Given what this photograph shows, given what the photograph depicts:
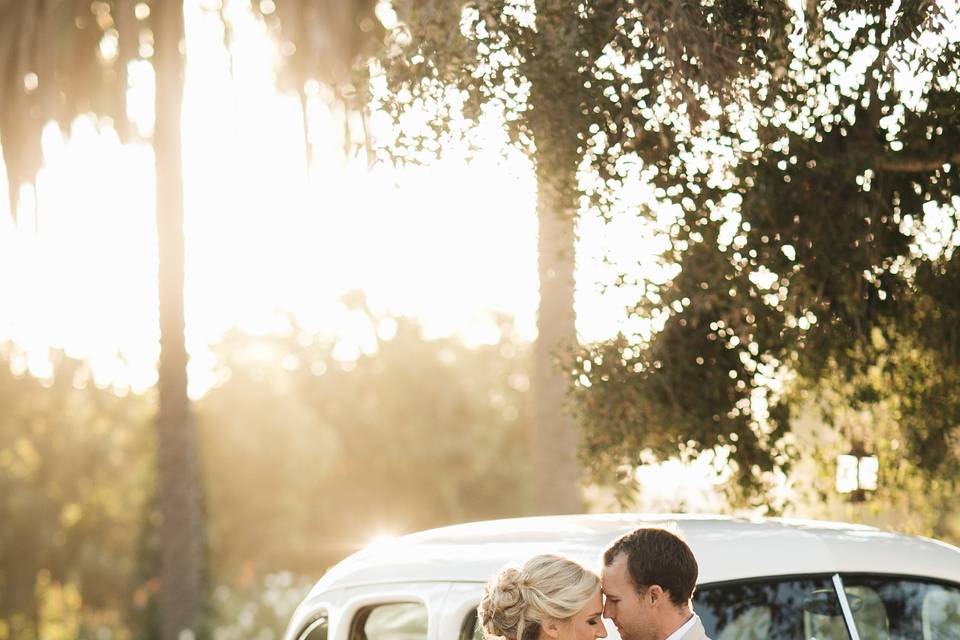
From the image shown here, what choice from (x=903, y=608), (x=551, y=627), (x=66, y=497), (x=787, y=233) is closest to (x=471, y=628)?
(x=551, y=627)

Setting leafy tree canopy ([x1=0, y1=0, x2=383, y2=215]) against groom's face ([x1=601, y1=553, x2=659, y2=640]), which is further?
leafy tree canopy ([x1=0, y1=0, x2=383, y2=215])

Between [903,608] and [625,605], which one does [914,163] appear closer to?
[903,608]

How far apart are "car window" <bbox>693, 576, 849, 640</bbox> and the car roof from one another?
4 cm

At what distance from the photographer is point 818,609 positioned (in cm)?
395

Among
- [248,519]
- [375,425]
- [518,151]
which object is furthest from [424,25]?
[375,425]

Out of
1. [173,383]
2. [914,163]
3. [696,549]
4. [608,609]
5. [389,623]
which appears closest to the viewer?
[608,609]

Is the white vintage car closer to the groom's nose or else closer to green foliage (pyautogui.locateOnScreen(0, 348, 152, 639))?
the groom's nose

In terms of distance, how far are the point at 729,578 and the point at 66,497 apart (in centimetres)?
2726

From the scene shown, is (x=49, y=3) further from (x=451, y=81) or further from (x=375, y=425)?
(x=375, y=425)

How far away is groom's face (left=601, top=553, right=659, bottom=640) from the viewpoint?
326cm

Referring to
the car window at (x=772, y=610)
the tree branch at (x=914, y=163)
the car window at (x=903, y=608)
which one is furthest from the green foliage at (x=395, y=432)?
the car window at (x=772, y=610)

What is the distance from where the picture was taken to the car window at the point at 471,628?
3965 mm

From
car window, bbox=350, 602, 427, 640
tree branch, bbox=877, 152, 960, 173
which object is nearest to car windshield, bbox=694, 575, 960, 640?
car window, bbox=350, 602, 427, 640

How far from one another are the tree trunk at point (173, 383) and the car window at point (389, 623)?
11.0 m
